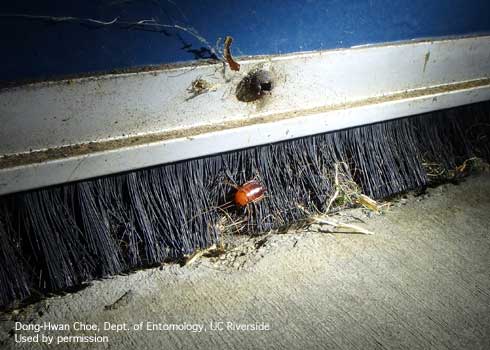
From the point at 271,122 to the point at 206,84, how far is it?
0.20 m

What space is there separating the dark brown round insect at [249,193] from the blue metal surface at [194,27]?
1.11ft

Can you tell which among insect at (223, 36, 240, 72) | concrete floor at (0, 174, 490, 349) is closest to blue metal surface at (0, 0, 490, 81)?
insect at (223, 36, 240, 72)

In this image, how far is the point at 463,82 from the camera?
1422 millimetres

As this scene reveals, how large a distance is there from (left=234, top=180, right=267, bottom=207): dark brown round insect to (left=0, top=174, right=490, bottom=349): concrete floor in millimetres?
101

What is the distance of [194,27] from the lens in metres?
1.00

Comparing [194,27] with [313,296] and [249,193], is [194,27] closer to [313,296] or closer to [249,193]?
[249,193]

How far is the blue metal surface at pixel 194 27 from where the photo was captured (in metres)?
0.87

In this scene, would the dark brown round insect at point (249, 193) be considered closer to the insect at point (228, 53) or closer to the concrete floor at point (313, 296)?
the concrete floor at point (313, 296)

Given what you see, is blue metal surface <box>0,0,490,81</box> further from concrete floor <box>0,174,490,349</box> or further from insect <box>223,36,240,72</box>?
concrete floor <box>0,174,490,349</box>

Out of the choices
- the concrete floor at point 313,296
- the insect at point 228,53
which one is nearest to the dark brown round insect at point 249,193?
the concrete floor at point 313,296

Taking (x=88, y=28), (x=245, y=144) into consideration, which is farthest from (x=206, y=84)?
(x=88, y=28)

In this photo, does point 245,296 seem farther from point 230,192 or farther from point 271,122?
point 271,122

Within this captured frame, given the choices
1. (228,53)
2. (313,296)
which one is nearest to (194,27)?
(228,53)

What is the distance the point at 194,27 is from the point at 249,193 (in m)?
0.43
